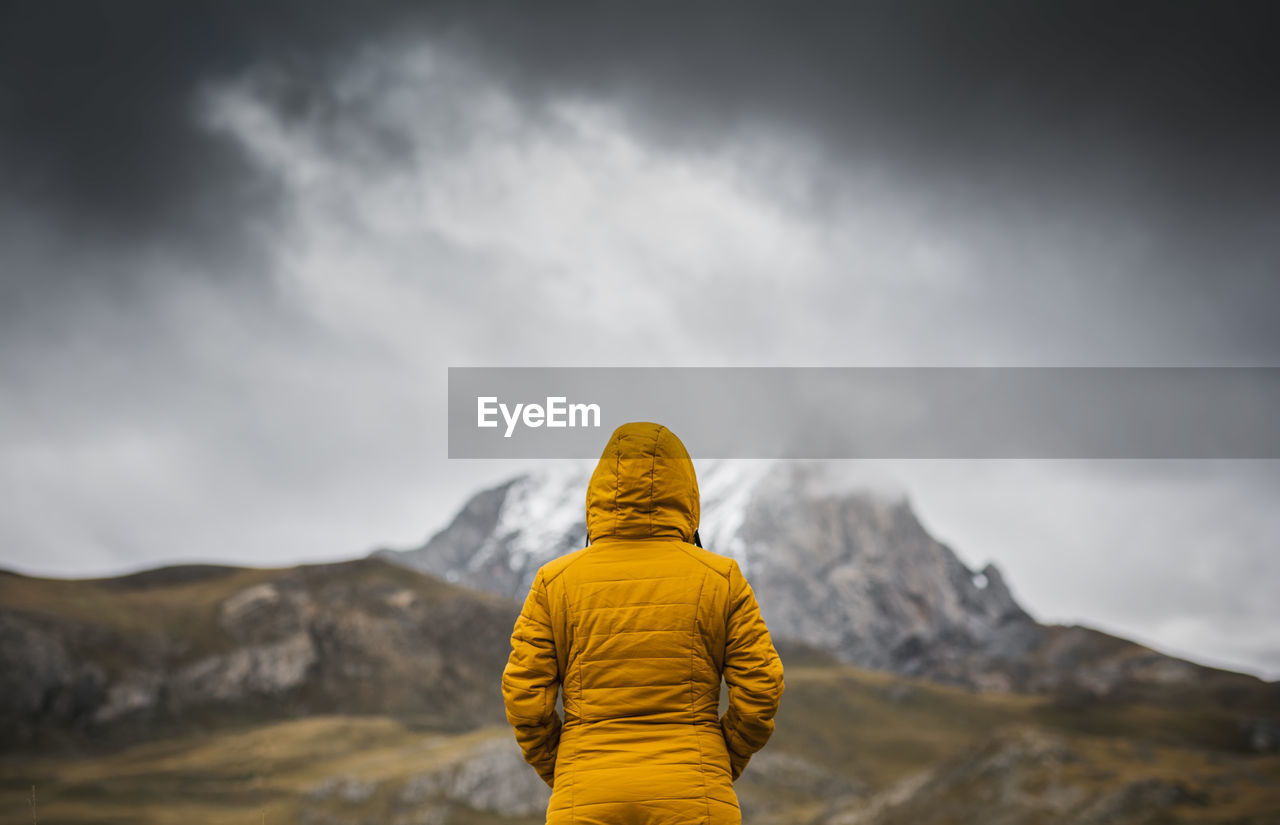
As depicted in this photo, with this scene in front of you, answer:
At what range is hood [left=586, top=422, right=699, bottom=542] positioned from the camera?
13.5ft

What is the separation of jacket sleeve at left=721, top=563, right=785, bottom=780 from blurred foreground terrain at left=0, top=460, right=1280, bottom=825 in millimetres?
57443

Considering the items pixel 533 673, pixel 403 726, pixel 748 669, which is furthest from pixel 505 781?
pixel 748 669

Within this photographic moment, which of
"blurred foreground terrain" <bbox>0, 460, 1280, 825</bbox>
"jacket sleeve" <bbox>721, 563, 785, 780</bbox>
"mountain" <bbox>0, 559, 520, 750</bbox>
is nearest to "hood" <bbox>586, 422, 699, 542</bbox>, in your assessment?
"jacket sleeve" <bbox>721, 563, 785, 780</bbox>

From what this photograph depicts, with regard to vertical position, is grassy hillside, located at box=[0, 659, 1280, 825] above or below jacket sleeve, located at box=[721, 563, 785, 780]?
below

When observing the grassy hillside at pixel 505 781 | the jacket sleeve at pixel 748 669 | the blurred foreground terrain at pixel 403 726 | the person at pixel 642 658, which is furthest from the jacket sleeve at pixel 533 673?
the blurred foreground terrain at pixel 403 726

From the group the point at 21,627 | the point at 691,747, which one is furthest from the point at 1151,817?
the point at 21,627

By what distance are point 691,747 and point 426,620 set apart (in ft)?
379

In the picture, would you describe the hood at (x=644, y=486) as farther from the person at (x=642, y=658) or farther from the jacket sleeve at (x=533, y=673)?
the jacket sleeve at (x=533, y=673)

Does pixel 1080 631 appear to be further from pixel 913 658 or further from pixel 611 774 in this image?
pixel 611 774

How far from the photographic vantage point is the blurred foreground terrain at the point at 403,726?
57831 mm

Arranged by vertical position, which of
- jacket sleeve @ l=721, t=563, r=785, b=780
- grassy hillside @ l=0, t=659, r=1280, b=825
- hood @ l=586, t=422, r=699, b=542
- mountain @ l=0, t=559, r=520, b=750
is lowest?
grassy hillside @ l=0, t=659, r=1280, b=825

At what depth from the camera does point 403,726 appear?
89188mm

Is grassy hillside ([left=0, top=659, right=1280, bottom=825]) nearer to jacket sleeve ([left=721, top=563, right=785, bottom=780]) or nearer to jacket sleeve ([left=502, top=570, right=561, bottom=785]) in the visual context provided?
jacket sleeve ([left=502, top=570, right=561, bottom=785])

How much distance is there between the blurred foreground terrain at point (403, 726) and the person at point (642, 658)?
5761 cm
